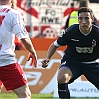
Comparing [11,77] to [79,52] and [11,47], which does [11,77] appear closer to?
[11,47]

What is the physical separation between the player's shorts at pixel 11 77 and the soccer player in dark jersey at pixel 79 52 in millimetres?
1231

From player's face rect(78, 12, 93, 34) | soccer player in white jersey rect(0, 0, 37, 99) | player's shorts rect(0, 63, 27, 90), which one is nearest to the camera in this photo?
soccer player in white jersey rect(0, 0, 37, 99)

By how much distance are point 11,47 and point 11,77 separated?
410 millimetres

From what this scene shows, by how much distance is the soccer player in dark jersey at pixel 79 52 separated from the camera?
25.5 ft

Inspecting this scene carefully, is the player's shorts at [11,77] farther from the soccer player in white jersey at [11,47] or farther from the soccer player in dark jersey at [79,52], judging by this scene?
the soccer player in dark jersey at [79,52]

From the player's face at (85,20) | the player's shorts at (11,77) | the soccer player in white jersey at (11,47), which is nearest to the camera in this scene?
the soccer player in white jersey at (11,47)

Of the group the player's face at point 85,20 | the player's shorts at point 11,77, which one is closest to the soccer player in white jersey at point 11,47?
the player's shorts at point 11,77

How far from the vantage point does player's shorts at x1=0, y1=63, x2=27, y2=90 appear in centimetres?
656

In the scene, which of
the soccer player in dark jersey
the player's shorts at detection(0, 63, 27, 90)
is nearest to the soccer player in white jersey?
the player's shorts at detection(0, 63, 27, 90)

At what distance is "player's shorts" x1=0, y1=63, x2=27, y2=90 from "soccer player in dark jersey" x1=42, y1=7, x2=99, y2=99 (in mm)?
1231

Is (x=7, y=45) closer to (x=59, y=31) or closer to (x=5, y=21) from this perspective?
(x=5, y=21)

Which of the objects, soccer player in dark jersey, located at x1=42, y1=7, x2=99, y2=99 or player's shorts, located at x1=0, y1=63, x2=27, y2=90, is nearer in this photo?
player's shorts, located at x1=0, y1=63, x2=27, y2=90

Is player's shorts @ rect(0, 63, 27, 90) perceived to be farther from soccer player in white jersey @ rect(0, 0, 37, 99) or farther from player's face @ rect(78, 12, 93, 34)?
player's face @ rect(78, 12, 93, 34)

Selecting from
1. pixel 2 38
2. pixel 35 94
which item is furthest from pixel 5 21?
pixel 35 94
